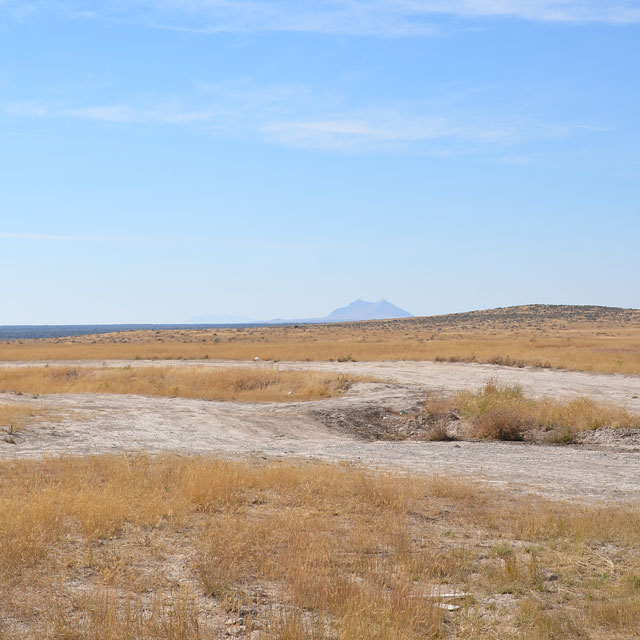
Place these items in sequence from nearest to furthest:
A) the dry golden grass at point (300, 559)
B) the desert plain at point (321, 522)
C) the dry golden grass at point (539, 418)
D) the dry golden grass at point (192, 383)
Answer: the dry golden grass at point (300, 559) < the desert plain at point (321, 522) < the dry golden grass at point (539, 418) < the dry golden grass at point (192, 383)

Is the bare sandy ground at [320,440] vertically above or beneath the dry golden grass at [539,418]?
beneath

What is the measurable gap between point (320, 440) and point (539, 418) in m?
6.66

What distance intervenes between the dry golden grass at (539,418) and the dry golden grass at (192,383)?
849 centimetres

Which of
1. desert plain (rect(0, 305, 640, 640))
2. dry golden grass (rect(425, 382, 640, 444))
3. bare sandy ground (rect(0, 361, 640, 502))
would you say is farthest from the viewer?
dry golden grass (rect(425, 382, 640, 444))

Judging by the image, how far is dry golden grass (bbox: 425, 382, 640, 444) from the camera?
19.5m

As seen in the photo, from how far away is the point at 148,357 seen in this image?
50031 mm

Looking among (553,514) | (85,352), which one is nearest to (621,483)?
(553,514)

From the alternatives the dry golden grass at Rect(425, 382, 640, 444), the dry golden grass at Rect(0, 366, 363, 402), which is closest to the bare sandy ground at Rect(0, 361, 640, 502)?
the dry golden grass at Rect(425, 382, 640, 444)

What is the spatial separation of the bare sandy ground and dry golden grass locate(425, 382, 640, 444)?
1.36 m

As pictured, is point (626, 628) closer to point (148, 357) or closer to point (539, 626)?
point (539, 626)

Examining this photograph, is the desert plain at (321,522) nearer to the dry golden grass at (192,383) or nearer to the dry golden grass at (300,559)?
the dry golden grass at (300,559)

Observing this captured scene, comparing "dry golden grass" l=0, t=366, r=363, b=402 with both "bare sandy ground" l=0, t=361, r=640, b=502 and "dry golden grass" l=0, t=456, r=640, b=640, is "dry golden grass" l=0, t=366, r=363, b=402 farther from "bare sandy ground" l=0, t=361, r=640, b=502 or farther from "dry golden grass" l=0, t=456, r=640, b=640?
"dry golden grass" l=0, t=456, r=640, b=640

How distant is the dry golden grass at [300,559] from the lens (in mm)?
6230

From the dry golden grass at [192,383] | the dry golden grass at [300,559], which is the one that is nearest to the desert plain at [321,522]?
the dry golden grass at [300,559]
